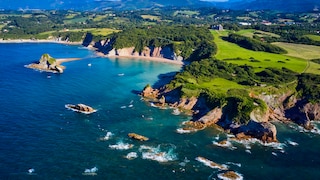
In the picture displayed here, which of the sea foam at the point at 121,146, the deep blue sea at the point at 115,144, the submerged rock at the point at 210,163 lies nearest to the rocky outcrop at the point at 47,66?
the deep blue sea at the point at 115,144

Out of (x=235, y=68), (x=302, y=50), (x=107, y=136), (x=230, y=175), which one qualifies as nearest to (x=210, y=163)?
(x=230, y=175)

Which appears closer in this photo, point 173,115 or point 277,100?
point 173,115

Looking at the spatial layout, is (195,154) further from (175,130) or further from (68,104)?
(68,104)

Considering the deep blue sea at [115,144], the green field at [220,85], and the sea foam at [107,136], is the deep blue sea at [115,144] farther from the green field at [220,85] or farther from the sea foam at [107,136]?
the green field at [220,85]

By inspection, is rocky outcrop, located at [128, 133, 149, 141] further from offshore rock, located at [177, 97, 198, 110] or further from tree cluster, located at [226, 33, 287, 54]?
tree cluster, located at [226, 33, 287, 54]

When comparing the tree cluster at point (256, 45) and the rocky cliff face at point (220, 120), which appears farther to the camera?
the tree cluster at point (256, 45)

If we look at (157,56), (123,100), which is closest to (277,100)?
(123,100)

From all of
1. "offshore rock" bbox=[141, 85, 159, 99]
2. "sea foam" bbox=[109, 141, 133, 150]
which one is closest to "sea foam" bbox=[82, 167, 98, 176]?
"sea foam" bbox=[109, 141, 133, 150]
